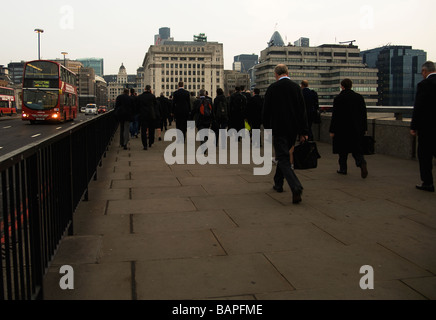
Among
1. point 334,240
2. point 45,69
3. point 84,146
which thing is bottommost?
point 334,240

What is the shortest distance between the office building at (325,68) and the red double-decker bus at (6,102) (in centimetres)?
10154

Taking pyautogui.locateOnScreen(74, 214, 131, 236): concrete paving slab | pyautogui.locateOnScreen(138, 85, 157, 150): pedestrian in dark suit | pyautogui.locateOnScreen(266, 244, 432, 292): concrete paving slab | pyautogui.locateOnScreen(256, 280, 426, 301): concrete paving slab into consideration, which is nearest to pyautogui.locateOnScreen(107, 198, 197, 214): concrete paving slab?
pyautogui.locateOnScreen(74, 214, 131, 236): concrete paving slab

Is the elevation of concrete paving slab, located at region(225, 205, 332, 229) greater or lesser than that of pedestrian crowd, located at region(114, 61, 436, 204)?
lesser

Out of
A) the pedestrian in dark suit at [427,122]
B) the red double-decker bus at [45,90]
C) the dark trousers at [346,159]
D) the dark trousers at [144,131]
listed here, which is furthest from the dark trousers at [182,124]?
the red double-decker bus at [45,90]

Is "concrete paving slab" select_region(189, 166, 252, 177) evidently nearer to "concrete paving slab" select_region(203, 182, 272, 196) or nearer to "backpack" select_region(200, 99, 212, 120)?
"concrete paving slab" select_region(203, 182, 272, 196)

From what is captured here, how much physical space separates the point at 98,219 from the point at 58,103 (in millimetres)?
26552

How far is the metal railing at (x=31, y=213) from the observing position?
2346mm

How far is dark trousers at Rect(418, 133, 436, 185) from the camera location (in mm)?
6625

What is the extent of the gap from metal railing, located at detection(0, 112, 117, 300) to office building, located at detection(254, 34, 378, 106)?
489 feet

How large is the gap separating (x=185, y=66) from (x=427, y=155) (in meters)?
177

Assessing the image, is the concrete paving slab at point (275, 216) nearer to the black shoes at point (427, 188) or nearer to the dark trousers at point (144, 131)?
the black shoes at point (427, 188)
